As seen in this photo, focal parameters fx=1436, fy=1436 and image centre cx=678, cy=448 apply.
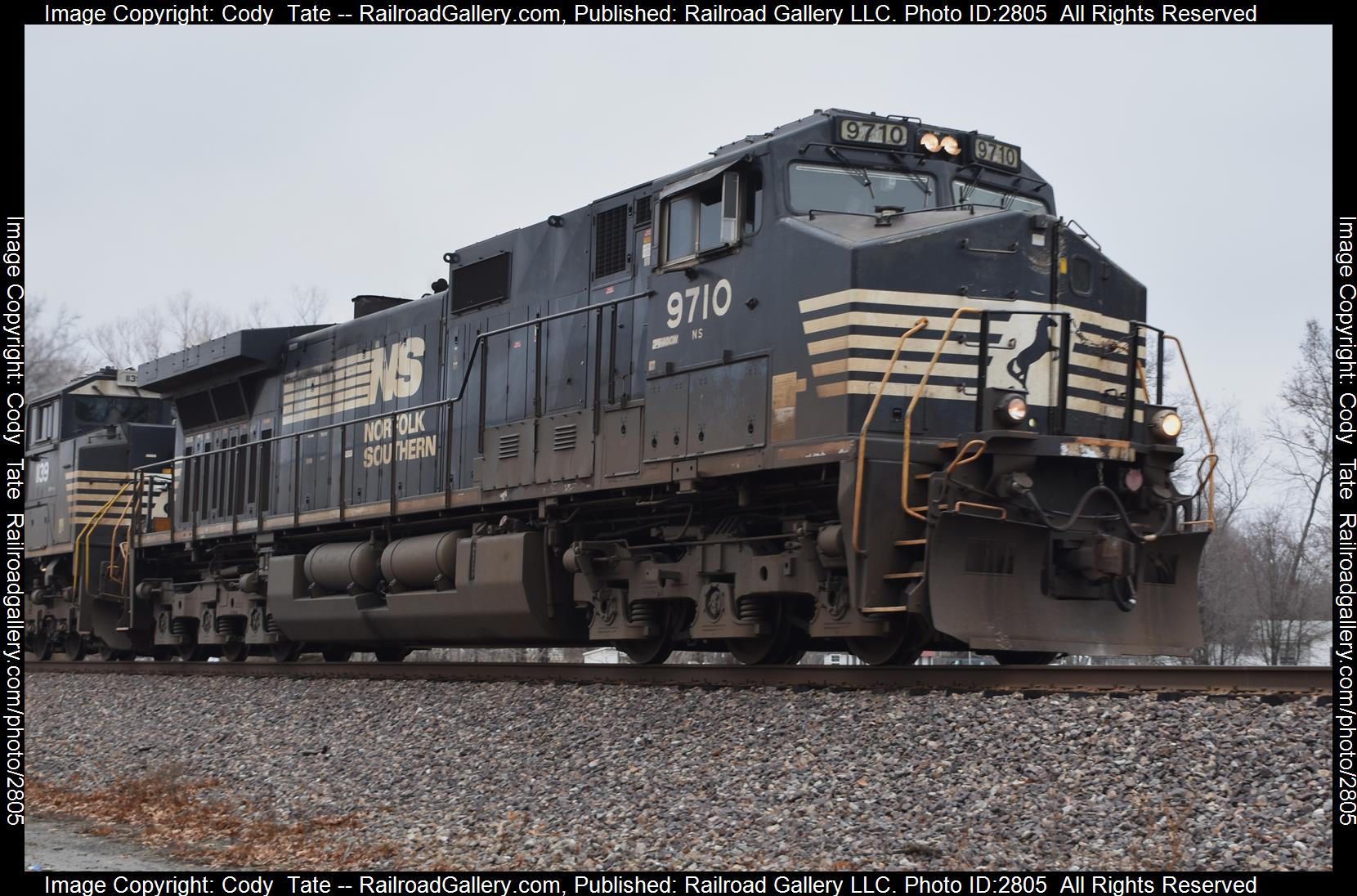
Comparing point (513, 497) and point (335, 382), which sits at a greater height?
point (335, 382)

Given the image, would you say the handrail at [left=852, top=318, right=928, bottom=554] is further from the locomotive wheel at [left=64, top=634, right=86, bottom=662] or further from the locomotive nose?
the locomotive wheel at [left=64, top=634, right=86, bottom=662]

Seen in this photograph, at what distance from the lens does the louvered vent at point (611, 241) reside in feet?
35.7

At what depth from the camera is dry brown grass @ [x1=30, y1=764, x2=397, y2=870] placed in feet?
23.1

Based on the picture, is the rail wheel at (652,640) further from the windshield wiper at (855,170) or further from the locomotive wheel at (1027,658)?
the windshield wiper at (855,170)

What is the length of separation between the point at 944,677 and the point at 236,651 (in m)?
10.3

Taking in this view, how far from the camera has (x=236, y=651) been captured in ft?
52.7

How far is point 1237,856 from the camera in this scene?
505cm

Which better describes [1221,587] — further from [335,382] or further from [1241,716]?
[1241,716]

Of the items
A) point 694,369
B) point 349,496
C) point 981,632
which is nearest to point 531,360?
point 694,369

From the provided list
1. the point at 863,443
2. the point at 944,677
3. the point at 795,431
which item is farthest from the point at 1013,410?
the point at 944,677

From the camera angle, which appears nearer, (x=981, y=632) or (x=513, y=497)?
(x=981, y=632)
